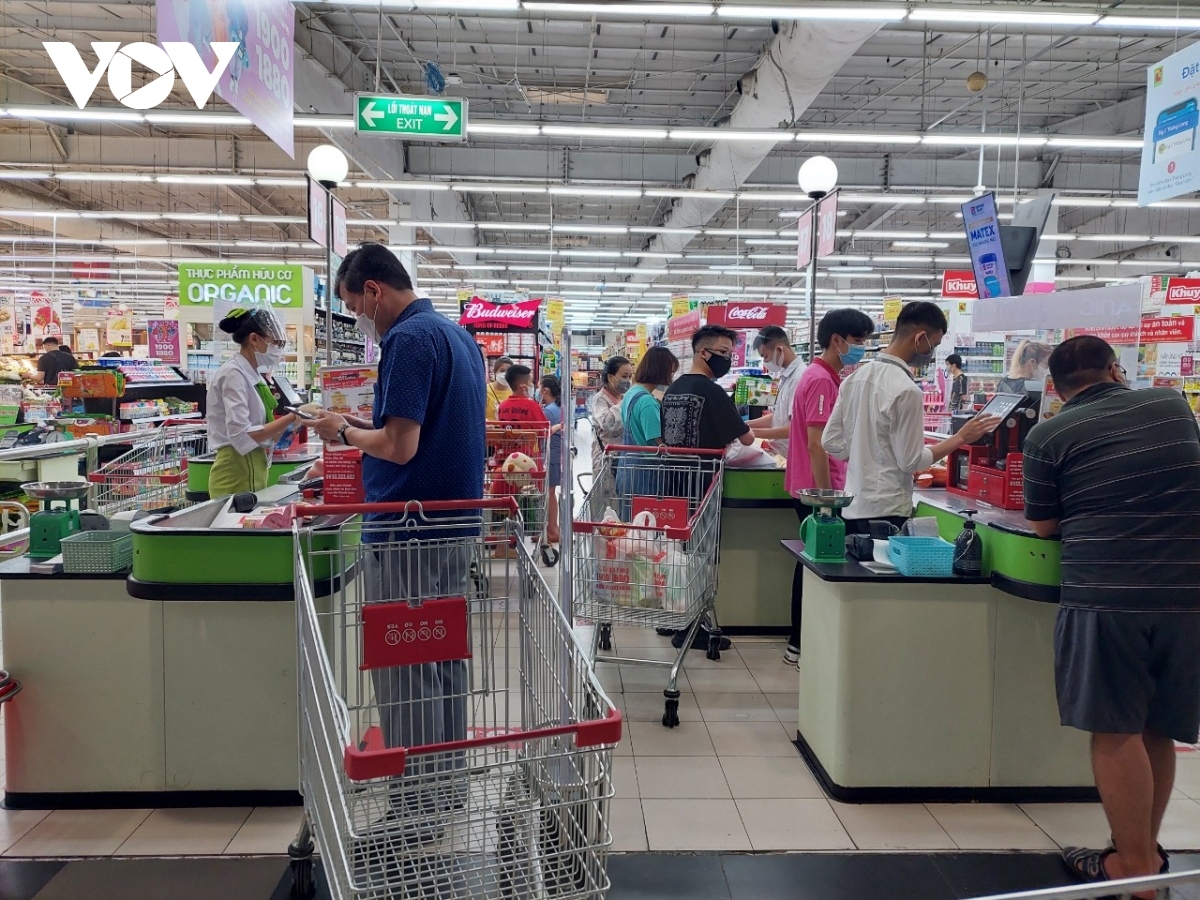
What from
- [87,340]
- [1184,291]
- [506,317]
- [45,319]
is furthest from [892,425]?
[87,340]

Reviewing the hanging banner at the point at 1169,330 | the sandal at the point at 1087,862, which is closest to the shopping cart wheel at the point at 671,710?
the sandal at the point at 1087,862

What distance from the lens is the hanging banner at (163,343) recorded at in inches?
548

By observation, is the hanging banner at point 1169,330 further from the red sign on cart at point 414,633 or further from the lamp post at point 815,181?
the red sign on cart at point 414,633

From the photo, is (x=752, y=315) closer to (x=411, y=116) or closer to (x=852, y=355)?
(x=411, y=116)

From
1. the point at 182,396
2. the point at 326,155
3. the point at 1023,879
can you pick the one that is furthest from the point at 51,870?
the point at 182,396

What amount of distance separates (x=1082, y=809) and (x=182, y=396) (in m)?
10.4

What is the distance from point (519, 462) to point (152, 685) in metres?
2.31

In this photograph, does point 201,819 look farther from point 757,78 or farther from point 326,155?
point 757,78

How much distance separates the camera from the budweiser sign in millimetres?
12289

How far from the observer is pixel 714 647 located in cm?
456

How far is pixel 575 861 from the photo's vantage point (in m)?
1.57

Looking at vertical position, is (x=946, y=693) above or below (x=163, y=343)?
below

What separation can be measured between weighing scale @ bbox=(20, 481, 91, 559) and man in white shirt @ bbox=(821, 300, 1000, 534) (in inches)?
125

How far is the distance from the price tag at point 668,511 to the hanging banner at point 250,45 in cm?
276
